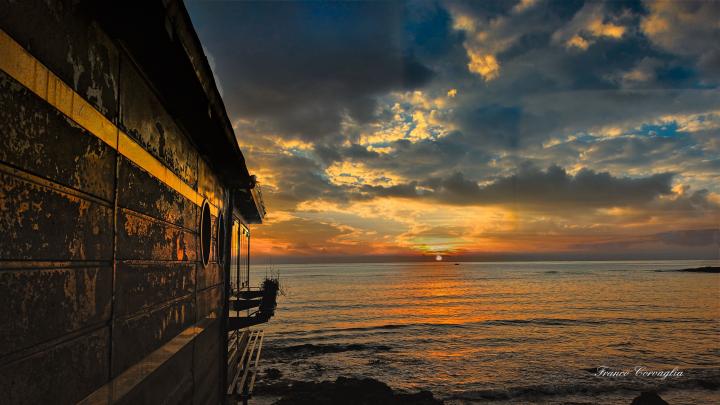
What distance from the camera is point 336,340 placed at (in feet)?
105

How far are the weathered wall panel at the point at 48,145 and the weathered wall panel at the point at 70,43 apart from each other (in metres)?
0.20

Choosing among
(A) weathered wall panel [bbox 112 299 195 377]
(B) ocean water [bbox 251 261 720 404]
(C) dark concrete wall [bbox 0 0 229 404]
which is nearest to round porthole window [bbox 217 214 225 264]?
(A) weathered wall panel [bbox 112 299 195 377]

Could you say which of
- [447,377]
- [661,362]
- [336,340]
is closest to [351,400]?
[447,377]

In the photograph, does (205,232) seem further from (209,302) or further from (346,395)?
(346,395)

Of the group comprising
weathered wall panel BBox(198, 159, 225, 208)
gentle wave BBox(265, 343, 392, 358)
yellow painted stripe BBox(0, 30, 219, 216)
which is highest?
weathered wall panel BBox(198, 159, 225, 208)

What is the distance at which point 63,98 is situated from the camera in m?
2.03

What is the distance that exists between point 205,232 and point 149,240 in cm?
273

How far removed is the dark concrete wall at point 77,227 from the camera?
5.50 ft

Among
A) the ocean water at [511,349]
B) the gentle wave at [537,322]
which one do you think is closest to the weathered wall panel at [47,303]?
the ocean water at [511,349]

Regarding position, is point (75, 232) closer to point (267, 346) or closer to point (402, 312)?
point (267, 346)

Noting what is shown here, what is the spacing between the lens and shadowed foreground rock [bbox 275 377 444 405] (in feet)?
49.7

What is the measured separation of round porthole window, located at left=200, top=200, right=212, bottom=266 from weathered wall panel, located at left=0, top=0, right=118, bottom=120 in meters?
3.36

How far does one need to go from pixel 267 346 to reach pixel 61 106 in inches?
1181

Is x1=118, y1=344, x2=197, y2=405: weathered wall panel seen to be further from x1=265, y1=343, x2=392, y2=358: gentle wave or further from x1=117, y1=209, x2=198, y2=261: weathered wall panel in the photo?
x1=265, y1=343, x2=392, y2=358: gentle wave
